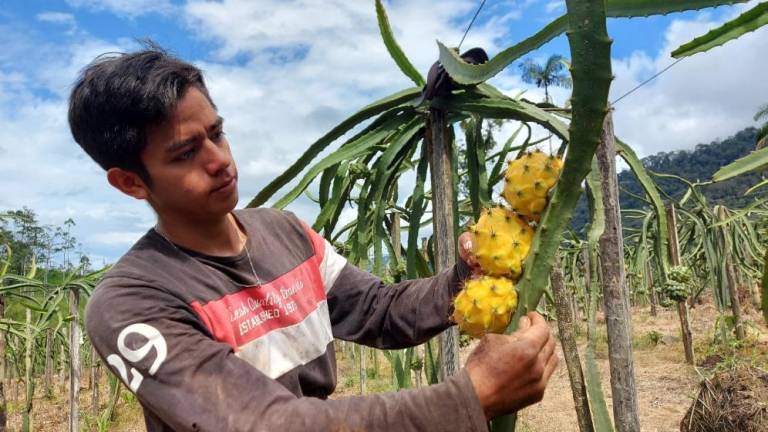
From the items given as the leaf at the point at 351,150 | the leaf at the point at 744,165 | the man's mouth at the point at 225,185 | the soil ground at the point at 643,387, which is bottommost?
the soil ground at the point at 643,387

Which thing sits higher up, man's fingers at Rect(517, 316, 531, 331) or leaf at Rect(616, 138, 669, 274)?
leaf at Rect(616, 138, 669, 274)

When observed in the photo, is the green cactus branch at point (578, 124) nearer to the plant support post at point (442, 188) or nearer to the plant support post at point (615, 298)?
the plant support post at point (615, 298)

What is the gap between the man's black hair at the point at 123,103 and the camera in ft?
4.50

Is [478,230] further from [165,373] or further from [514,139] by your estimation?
[514,139]

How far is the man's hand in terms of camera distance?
0.98m

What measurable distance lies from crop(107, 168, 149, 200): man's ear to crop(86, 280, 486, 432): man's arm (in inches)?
13.2

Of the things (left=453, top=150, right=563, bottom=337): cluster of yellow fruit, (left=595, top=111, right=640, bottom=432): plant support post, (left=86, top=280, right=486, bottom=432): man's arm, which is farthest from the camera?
(left=595, top=111, right=640, bottom=432): plant support post

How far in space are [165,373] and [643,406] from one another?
697 cm

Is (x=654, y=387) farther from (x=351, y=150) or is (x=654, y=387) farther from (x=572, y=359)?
(x=572, y=359)

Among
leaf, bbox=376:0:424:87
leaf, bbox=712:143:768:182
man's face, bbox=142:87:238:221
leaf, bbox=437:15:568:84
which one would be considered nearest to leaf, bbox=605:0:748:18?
leaf, bbox=437:15:568:84

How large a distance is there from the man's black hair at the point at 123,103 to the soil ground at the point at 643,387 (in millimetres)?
4535

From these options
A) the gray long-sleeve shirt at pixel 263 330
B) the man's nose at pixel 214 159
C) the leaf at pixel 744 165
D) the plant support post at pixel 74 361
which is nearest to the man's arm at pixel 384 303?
the gray long-sleeve shirt at pixel 263 330

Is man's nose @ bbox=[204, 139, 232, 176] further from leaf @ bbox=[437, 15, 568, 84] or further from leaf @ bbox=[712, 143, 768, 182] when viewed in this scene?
leaf @ bbox=[712, 143, 768, 182]

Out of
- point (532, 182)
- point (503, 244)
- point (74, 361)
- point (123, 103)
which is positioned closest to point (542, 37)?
point (532, 182)
